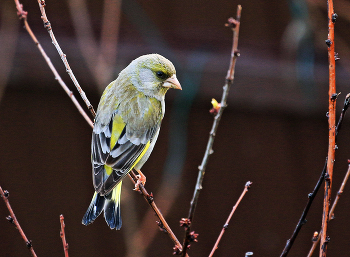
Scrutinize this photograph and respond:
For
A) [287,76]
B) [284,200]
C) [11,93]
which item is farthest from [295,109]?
[11,93]

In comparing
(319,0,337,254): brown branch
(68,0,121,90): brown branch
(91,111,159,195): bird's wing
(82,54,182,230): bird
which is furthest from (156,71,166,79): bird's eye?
(319,0,337,254): brown branch

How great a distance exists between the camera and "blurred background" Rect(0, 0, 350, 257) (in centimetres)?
512

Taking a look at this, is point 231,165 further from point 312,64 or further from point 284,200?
point 312,64

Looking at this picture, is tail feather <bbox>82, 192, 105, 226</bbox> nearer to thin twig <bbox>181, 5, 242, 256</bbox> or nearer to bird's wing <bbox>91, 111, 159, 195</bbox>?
bird's wing <bbox>91, 111, 159, 195</bbox>

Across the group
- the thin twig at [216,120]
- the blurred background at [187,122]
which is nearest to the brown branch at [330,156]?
the thin twig at [216,120]

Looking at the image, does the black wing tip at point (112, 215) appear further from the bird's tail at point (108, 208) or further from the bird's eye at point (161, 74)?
the bird's eye at point (161, 74)

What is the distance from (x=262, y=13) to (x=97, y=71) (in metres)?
2.39

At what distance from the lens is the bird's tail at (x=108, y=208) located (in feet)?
10.3

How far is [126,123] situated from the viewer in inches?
148

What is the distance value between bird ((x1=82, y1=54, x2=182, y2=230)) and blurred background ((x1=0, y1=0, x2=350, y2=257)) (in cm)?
117

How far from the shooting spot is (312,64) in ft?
18.1

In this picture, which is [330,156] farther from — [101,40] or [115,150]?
[101,40]

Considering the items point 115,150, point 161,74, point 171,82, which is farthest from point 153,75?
point 115,150

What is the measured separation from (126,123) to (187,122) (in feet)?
5.65
